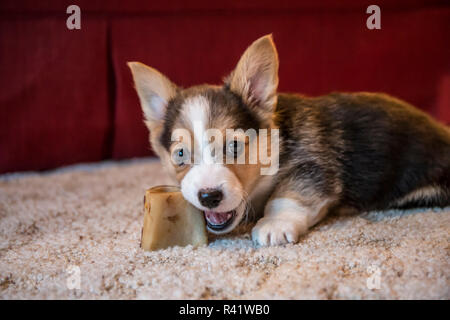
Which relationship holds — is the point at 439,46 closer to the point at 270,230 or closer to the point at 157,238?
the point at 270,230

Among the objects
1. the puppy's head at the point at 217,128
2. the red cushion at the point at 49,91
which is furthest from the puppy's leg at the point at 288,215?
the red cushion at the point at 49,91

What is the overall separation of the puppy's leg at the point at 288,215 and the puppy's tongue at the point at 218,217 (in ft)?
0.41

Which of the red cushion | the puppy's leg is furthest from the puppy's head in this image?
the red cushion

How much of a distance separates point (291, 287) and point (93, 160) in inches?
97.8

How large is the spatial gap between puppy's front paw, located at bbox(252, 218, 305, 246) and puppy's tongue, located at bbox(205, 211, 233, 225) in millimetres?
125

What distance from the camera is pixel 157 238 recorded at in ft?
5.33

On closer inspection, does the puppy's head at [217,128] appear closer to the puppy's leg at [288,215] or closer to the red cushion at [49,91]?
the puppy's leg at [288,215]

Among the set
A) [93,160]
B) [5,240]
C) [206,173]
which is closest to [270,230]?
[206,173]

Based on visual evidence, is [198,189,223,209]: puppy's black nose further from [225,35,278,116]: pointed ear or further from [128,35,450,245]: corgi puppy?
Result: [225,35,278,116]: pointed ear

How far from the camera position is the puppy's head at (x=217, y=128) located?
1614 millimetres

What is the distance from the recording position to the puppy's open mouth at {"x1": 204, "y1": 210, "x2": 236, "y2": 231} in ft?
5.54

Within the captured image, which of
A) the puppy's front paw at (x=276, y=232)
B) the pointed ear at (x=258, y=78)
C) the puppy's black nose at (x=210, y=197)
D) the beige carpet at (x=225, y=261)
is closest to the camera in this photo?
the beige carpet at (x=225, y=261)

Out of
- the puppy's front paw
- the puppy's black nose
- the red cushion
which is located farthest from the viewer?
the red cushion

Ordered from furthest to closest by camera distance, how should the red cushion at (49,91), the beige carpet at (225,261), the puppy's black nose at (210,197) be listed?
1. the red cushion at (49,91)
2. the puppy's black nose at (210,197)
3. the beige carpet at (225,261)
